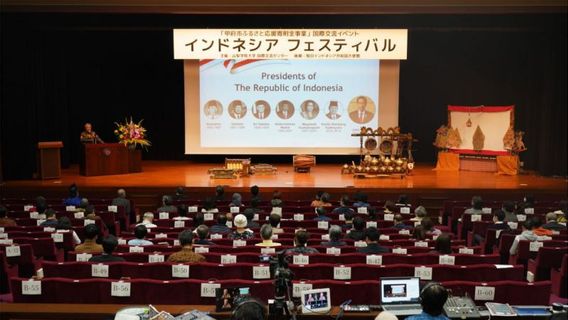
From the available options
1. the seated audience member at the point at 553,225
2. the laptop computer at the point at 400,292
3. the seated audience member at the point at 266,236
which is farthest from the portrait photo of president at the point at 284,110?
the laptop computer at the point at 400,292

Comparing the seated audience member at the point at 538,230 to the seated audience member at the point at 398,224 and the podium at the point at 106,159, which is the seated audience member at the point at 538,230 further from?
the podium at the point at 106,159

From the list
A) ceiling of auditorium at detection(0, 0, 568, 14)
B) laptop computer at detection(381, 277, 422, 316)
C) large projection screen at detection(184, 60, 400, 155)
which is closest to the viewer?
laptop computer at detection(381, 277, 422, 316)

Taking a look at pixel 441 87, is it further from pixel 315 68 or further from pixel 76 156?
pixel 76 156

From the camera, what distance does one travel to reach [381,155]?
14.5 metres

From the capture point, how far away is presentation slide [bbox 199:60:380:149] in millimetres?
15805

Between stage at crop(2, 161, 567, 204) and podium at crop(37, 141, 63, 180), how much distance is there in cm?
24

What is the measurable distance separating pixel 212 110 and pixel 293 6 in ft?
13.3

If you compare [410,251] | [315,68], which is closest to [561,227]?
[410,251]

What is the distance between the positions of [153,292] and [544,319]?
10.3 ft

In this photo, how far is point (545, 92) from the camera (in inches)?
574

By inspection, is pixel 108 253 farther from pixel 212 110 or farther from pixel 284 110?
pixel 284 110

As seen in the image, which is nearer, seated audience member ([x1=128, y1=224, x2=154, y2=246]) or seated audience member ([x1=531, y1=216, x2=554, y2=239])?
seated audience member ([x1=128, y1=224, x2=154, y2=246])

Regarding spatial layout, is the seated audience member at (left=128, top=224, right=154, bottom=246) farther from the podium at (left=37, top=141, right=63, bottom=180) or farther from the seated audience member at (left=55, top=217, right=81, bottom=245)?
the podium at (left=37, top=141, right=63, bottom=180)

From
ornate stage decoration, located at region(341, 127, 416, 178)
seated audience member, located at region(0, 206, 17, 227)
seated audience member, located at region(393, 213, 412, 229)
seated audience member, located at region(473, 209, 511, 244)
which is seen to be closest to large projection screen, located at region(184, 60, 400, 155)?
ornate stage decoration, located at region(341, 127, 416, 178)
